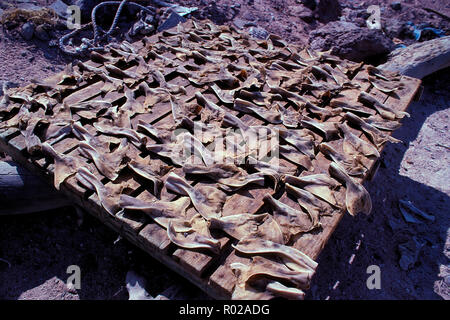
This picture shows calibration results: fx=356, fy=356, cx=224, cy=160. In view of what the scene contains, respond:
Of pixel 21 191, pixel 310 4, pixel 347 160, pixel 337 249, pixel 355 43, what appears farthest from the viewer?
pixel 310 4

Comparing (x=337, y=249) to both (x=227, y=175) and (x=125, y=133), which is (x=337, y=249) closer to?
(x=227, y=175)

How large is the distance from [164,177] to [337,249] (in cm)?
192

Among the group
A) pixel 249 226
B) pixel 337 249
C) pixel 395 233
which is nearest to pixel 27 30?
pixel 249 226

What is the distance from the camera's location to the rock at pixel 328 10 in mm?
7746

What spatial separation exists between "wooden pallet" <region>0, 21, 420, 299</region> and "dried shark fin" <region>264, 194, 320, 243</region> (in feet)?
0.16

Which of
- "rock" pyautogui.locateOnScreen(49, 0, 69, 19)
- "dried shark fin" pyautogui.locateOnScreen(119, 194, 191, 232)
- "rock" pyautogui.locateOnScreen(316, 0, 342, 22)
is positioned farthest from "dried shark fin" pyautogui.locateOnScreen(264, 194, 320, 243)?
"rock" pyautogui.locateOnScreen(316, 0, 342, 22)

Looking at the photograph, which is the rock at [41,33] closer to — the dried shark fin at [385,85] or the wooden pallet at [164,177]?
the wooden pallet at [164,177]

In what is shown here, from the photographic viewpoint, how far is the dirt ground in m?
2.79

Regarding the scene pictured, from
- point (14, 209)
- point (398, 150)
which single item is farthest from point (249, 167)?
point (398, 150)

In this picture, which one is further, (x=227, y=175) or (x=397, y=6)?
(x=397, y=6)

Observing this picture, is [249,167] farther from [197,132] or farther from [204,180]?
[197,132]

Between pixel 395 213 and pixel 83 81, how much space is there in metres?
3.47

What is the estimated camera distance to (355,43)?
5.41m

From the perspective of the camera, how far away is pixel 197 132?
2770mm
